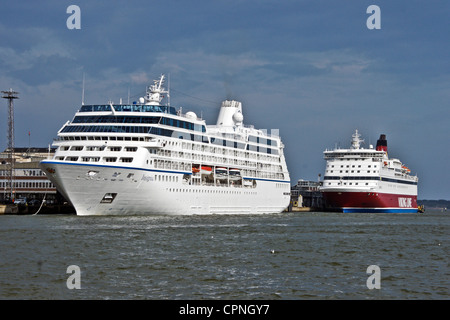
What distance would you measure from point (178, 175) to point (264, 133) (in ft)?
95.7

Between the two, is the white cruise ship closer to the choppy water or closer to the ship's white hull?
the ship's white hull

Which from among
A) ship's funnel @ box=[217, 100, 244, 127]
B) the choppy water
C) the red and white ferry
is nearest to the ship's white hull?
the choppy water

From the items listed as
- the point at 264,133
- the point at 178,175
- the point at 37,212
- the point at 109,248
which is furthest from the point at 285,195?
the point at 109,248

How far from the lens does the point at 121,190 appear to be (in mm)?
61312

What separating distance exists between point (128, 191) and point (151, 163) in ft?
16.7

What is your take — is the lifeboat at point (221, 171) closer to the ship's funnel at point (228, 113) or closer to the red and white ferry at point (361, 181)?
the ship's funnel at point (228, 113)

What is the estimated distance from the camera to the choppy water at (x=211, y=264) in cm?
2375

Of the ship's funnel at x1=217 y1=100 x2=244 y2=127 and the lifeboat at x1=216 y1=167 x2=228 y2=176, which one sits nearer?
the lifeboat at x1=216 y1=167 x2=228 y2=176

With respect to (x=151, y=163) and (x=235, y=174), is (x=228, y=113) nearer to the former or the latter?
(x=235, y=174)

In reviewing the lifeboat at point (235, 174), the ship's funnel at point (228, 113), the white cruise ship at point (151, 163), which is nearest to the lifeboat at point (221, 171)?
the white cruise ship at point (151, 163)

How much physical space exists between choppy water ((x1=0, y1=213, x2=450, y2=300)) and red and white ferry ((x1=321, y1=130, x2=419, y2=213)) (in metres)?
61.3

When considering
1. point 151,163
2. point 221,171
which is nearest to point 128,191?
point 151,163

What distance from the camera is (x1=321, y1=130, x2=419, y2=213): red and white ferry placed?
111 meters
